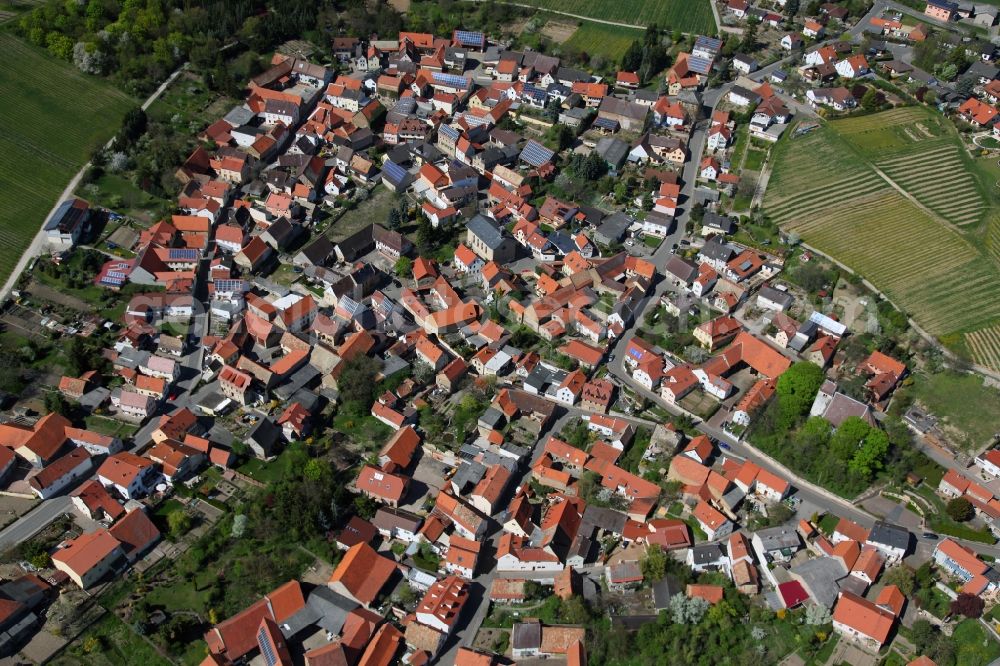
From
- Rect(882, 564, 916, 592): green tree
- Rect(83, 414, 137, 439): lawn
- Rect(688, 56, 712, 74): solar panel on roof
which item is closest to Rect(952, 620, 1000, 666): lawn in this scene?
Rect(882, 564, 916, 592): green tree

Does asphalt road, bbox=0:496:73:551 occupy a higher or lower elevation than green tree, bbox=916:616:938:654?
lower

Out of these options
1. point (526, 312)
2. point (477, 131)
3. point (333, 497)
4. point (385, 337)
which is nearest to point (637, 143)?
point (477, 131)

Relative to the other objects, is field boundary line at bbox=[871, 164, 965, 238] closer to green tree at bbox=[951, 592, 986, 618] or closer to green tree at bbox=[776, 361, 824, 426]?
green tree at bbox=[776, 361, 824, 426]

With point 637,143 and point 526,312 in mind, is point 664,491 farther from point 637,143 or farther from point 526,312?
point 637,143

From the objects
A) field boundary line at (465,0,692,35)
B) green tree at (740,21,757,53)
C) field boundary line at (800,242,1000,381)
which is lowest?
field boundary line at (800,242,1000,381)

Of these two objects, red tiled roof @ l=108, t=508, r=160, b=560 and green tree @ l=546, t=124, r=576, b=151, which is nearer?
red tiled roof @ l=108, t=508, r=160, b=560

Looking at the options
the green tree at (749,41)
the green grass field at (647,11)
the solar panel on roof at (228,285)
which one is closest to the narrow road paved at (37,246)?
the solar panel on roof at (228,285)

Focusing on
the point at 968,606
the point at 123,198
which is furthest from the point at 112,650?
the point at 968,606
